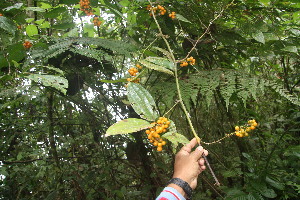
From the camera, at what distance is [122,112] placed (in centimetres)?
197

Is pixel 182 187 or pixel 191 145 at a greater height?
pixel 191 145

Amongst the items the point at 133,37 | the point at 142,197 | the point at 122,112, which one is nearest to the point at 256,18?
the point at 133,37

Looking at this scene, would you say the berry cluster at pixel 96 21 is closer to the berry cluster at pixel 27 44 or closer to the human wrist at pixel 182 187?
the berry cluster at pixel 27 44

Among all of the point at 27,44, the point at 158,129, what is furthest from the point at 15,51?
the point at 158,129

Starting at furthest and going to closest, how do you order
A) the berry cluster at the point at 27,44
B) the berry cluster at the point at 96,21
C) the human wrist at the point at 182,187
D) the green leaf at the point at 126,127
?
the berry cluster at the point at 96,21 < the berry cluster at the point at 27,44 < the human wrist at the point at 182,187 < the green leaf at the point at 126,127

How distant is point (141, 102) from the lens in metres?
0.81

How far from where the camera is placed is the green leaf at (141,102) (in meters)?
0.77

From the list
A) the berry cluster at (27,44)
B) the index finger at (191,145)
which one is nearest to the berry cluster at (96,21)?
the berry cluster at (27,44)

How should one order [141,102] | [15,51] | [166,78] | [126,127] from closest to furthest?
[126,127] < [141,102] < [15,51] < [166,78]

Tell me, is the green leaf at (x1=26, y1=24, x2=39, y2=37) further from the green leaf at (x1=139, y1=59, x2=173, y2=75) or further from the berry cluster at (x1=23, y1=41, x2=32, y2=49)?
the green leaf at (x1=139, y1=59, x2=173, y2=75)

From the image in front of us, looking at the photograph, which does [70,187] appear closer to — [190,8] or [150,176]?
[150,176]

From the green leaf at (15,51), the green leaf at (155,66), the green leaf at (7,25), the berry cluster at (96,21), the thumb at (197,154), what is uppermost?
the berry cluster at (96,21)

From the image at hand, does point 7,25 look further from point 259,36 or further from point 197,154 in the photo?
point 259,36

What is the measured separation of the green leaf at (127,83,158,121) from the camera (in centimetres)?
77
